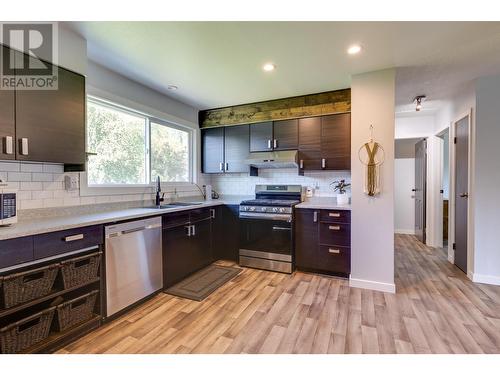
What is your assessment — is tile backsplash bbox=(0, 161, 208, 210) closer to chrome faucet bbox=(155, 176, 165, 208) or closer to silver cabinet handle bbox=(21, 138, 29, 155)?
silver cabinet handle bbox=(21, 138, 29, 155)

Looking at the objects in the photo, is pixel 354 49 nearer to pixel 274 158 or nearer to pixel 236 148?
pixel 274 158

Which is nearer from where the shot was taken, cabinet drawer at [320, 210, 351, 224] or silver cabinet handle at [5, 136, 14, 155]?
silver cabinet handle at [5, 136, 14, 155]

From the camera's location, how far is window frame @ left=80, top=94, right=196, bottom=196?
241 centimetres

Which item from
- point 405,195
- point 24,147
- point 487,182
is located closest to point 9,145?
point 24,147

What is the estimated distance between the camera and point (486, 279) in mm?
2826

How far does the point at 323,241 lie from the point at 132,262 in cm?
217

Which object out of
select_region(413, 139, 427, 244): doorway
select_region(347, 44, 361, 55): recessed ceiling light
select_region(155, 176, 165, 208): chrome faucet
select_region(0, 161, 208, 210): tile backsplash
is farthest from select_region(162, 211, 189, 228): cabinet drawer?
select_region(413, 139, 427, 244): doorway

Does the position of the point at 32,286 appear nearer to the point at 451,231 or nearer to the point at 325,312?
the point at 325,312

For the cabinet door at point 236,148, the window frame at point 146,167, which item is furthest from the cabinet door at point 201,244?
the cabinet door at point 236,148

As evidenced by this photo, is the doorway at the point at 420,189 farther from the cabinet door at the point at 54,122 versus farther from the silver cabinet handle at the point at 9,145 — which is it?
the silver cabinet handle at the point at 9,145

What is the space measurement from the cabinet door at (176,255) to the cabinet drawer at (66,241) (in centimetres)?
76

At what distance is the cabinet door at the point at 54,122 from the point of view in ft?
5.63

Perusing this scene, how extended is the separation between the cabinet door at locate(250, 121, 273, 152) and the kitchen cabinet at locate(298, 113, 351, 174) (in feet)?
1.53

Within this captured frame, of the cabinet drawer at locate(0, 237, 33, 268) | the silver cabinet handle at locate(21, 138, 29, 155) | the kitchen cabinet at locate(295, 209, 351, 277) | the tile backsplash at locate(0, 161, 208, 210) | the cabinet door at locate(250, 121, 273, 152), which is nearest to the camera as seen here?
the cabinet drawer at locate(0, 237, 33, 268)
